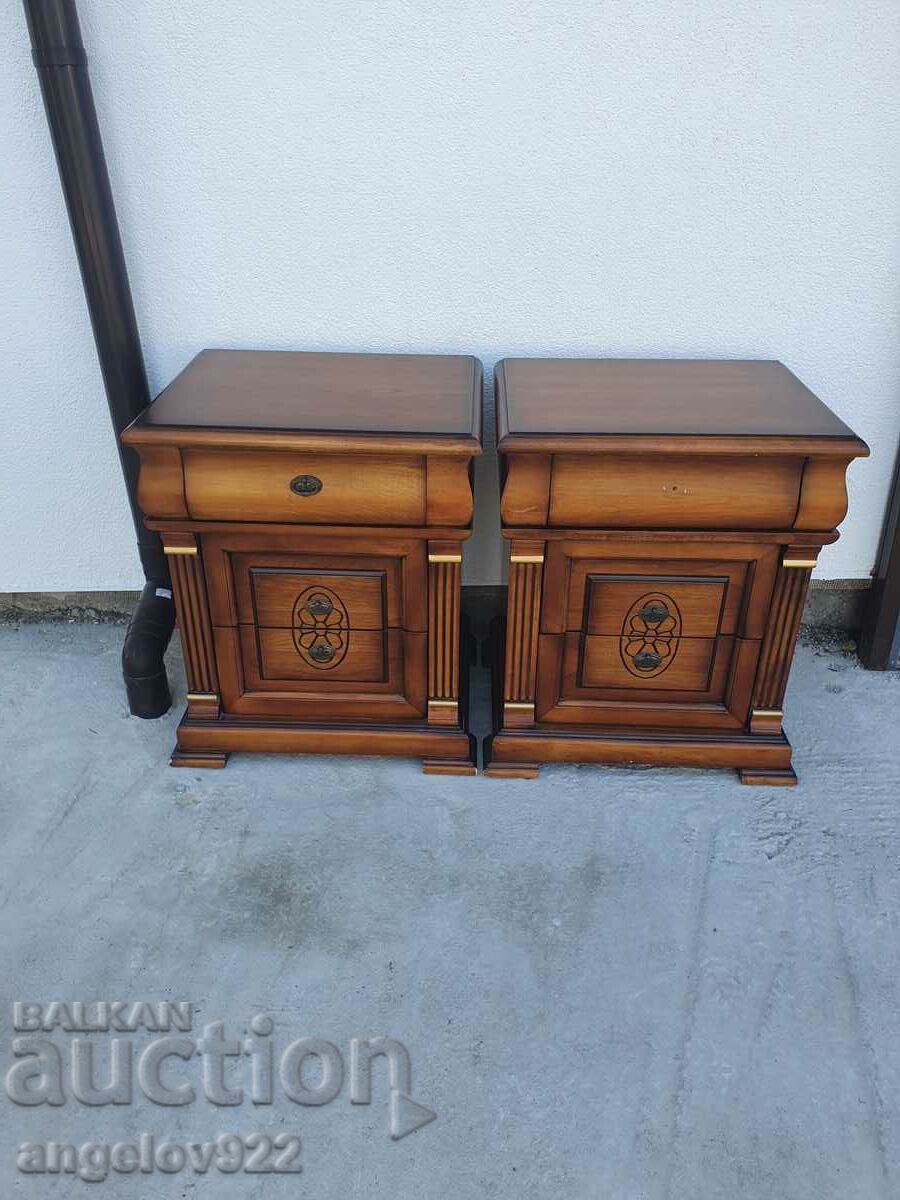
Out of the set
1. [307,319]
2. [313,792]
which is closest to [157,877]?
[313,792]

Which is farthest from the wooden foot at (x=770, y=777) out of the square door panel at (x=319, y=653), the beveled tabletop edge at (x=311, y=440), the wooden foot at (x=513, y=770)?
the beveled tabletop edge at (x=311, y=440)

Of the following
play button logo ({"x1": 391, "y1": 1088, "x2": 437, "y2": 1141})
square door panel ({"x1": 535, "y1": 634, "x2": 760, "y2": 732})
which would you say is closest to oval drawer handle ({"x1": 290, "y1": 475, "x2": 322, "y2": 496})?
square door panel ({"x1": 535, "y1": 634, "x2": 760, "y2": 732})

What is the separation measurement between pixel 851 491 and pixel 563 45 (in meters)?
1.21

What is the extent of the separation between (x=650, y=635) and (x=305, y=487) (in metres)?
0.73

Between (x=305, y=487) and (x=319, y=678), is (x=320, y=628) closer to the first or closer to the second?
(x=319, y=678)

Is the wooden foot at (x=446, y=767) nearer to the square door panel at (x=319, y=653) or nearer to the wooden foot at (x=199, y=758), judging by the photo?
the square door panel at (x=319, y=653)

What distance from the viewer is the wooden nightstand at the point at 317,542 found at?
63.7 inches

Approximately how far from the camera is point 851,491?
2.21 m

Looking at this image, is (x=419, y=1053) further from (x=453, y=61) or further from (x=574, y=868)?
(x=453, y=61)

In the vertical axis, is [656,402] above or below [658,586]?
above

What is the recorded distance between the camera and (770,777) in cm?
185

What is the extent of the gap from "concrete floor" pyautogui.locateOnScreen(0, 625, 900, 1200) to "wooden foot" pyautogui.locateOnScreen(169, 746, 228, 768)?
26mm

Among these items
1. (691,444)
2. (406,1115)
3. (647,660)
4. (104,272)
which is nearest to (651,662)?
(647,660)

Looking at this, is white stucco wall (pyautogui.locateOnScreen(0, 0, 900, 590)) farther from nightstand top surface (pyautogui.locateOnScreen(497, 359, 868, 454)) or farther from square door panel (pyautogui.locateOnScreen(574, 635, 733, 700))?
square door panel (pyautogui.locateOnScreen(574, 635, 733, 700))
